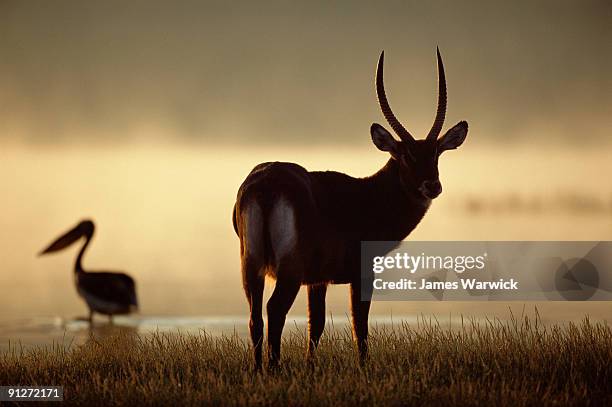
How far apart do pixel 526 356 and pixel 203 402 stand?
4193mm

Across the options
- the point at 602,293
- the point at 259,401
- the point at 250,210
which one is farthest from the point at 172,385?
the point at 602,293

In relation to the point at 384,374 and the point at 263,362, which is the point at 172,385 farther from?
the point at 384,374

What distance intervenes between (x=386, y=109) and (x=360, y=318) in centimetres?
249

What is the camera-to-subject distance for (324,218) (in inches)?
426

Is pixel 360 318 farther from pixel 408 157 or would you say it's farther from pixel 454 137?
pixel 454 137

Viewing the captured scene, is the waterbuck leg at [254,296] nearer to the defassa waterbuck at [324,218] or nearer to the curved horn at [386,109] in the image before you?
the defassa waterbuck at [324,218]

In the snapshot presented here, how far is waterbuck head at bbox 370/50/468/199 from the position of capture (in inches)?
444

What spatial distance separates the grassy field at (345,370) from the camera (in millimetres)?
9633

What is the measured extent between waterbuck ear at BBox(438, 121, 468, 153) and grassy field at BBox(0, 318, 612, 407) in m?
2.48

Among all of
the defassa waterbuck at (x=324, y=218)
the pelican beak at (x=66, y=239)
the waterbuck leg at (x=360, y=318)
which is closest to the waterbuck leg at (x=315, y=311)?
the defassa waterbuck at (x=324, y=218)

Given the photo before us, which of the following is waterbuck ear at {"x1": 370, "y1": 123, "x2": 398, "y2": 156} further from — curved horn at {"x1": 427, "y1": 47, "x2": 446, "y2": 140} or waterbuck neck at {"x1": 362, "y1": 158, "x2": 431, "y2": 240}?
curved horn at {"x1": 427, "y1": 47, "x2": 446, "y2": 140}

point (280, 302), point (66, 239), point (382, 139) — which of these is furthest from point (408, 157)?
point (66, 239)

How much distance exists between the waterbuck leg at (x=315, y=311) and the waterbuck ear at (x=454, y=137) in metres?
2.24

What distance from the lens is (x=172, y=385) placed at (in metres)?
10.3
